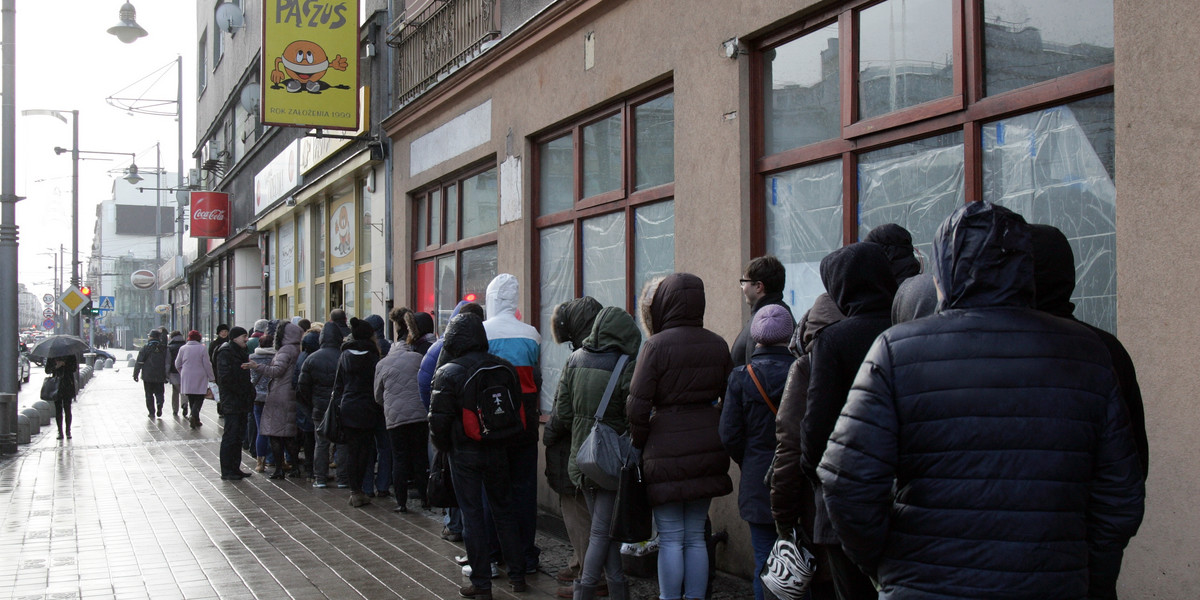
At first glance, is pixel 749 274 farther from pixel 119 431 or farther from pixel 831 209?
pixel 119 431

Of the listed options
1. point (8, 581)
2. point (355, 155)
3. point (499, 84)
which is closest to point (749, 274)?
point (8, 581)

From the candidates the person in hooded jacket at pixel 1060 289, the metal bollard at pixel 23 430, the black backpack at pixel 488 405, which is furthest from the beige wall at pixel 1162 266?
the metal bollard at pixel 23 430

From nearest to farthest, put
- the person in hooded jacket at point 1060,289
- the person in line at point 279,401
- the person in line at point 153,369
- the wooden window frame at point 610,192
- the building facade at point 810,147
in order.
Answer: the person in hooded jacket at point 1060,289, the building facade at point 810,147, the wooden window frame at point 610,192, the person in line at point 279,401, the person in line at point 153,369

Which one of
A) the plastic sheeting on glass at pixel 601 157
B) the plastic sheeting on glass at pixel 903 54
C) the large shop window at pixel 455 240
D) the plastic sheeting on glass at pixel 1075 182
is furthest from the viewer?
the large shop window at pixel 455 240

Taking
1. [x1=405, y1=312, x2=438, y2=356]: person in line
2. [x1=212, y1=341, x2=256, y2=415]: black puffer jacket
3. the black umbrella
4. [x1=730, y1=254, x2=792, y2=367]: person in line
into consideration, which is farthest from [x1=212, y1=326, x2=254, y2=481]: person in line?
[x1=730, y1=254, x2=792, y2=367]: person in line

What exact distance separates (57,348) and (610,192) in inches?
429

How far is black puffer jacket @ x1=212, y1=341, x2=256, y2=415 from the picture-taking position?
11.5 metres

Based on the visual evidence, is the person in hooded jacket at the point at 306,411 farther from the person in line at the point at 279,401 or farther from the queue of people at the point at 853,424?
the queue of people at the point at 853,424

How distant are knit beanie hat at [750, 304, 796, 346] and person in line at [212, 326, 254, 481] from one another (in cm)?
809

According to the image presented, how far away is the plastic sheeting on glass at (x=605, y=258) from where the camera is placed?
8859 mm

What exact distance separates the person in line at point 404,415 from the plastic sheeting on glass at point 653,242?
6.50 ft

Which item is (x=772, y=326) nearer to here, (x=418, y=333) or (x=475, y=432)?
(x=475, y=432)

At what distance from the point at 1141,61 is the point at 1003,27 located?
1.06 meters

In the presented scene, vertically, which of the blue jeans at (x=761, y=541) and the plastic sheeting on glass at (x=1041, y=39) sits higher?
the plastic sheeting on glass at (x=1041, y=39)
